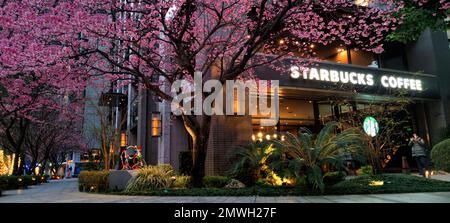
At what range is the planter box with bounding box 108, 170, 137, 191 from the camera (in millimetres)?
11344

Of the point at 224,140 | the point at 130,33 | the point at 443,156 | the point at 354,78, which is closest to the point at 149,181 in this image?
the point at 224,140

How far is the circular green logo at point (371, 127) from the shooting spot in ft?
39.6

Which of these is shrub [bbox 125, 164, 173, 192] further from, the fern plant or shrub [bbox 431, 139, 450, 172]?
shrub [bbox 431, 139, 450, 172]

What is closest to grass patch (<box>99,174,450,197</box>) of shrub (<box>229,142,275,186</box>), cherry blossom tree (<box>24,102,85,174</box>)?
shrub (<box>229,142,275,186</box>)

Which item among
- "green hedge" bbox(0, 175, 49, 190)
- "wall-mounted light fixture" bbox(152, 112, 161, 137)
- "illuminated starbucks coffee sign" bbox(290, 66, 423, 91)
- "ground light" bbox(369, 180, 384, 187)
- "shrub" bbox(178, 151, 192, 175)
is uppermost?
"illuminated starbucks coffee sign" bbox(290, 66, 423, 91)

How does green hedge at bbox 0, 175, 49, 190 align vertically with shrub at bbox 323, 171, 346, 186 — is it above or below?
below

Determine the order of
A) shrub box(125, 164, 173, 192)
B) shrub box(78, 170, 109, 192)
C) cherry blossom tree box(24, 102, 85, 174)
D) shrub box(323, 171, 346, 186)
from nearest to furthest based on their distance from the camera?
shrub box(323, 171, 346, 186) → shrub box(125, 164, 173, 192) → shrub box(78, 170, 109, 192) → cherry blossom tree box(24, 102, 85, 174)

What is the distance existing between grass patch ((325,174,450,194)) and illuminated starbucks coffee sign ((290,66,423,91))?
591cm

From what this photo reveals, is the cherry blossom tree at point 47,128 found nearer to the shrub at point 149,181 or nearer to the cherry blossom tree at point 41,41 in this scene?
the cherry blossom tree at point 41,41

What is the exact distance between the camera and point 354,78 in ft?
54.4

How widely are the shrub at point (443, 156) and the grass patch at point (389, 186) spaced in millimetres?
2058

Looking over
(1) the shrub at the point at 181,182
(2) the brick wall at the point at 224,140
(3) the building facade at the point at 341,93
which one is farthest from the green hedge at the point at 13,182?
(2) the brick wall at the point at 224,140

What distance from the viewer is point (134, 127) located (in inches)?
1081

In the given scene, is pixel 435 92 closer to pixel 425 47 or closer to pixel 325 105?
pixel 425 47
